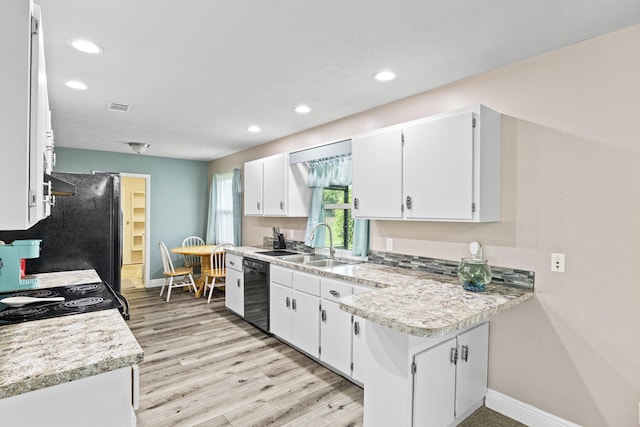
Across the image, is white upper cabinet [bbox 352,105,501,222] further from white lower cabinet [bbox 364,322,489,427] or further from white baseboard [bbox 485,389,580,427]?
white baseboard [bbox 485,389,580,427]

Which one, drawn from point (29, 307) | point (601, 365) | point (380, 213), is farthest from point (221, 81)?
point (601, 365)

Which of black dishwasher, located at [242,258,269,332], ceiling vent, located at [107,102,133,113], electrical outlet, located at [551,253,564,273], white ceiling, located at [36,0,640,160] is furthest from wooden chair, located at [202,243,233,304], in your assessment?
electrical outlet, located at [551,253,564,273]

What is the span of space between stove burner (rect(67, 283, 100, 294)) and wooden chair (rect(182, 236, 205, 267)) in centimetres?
377

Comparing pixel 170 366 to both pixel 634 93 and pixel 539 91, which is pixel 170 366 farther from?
pixel 634 93

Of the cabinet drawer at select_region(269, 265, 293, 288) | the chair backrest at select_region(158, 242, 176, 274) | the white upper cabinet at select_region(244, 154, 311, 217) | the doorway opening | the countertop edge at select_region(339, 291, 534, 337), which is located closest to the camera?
the countertop edge at select_region(339, 291, 534, 337)

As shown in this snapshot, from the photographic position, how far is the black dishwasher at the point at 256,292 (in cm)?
365

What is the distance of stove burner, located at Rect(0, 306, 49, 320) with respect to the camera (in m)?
1.52

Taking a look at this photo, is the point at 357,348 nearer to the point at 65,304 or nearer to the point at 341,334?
the point at 341,334

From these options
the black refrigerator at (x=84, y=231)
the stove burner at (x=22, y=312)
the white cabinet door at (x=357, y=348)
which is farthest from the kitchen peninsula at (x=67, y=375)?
the white cabinet door at (x=357, y=348)

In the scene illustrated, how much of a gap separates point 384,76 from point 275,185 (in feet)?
6.73

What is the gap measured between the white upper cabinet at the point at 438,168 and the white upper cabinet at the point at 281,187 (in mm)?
1277

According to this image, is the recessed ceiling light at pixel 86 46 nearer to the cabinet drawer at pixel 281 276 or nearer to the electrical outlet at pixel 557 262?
the cabinet drawer at pixel 281 276

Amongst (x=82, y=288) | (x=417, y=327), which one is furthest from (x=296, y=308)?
(x=417, y=327)

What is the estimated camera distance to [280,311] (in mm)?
3430
